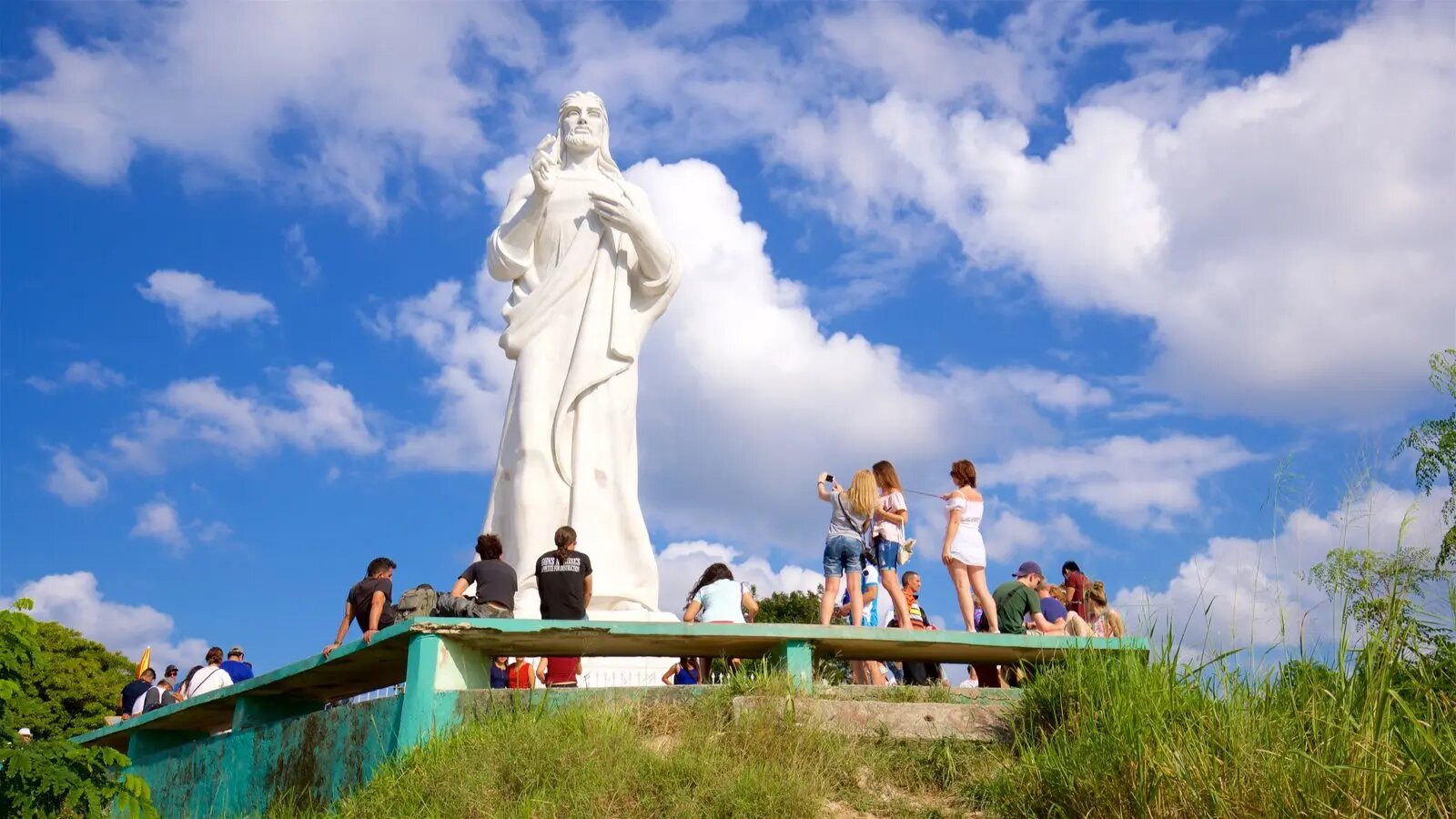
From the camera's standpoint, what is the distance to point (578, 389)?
12148mm

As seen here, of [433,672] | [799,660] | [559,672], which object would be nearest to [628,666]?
[559,672]

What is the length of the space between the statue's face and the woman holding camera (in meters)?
5.38

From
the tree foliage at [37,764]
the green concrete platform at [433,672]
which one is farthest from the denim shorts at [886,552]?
the tree foliage at [37,764]

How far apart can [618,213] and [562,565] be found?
4760 mm

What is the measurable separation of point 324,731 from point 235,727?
1.55m

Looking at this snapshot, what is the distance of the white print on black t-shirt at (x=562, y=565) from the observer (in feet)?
26.6

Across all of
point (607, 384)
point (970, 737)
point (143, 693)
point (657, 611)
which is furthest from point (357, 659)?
point (143, 693)

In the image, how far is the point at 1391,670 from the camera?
513 cm

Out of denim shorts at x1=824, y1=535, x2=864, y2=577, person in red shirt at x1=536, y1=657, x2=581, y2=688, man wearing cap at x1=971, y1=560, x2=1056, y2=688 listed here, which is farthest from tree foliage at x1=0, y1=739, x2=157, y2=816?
man wearing cap at x1=971, y1=560, x2=1056, y2=688

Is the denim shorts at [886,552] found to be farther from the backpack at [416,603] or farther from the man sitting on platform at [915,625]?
the backpack at [416,603]

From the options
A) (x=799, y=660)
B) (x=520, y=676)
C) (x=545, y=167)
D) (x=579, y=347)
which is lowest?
(x=799, y=660)

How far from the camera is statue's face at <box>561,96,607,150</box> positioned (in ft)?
42.2

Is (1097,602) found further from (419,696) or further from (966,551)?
(419,696)

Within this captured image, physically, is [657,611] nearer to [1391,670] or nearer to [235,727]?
[235,727]
